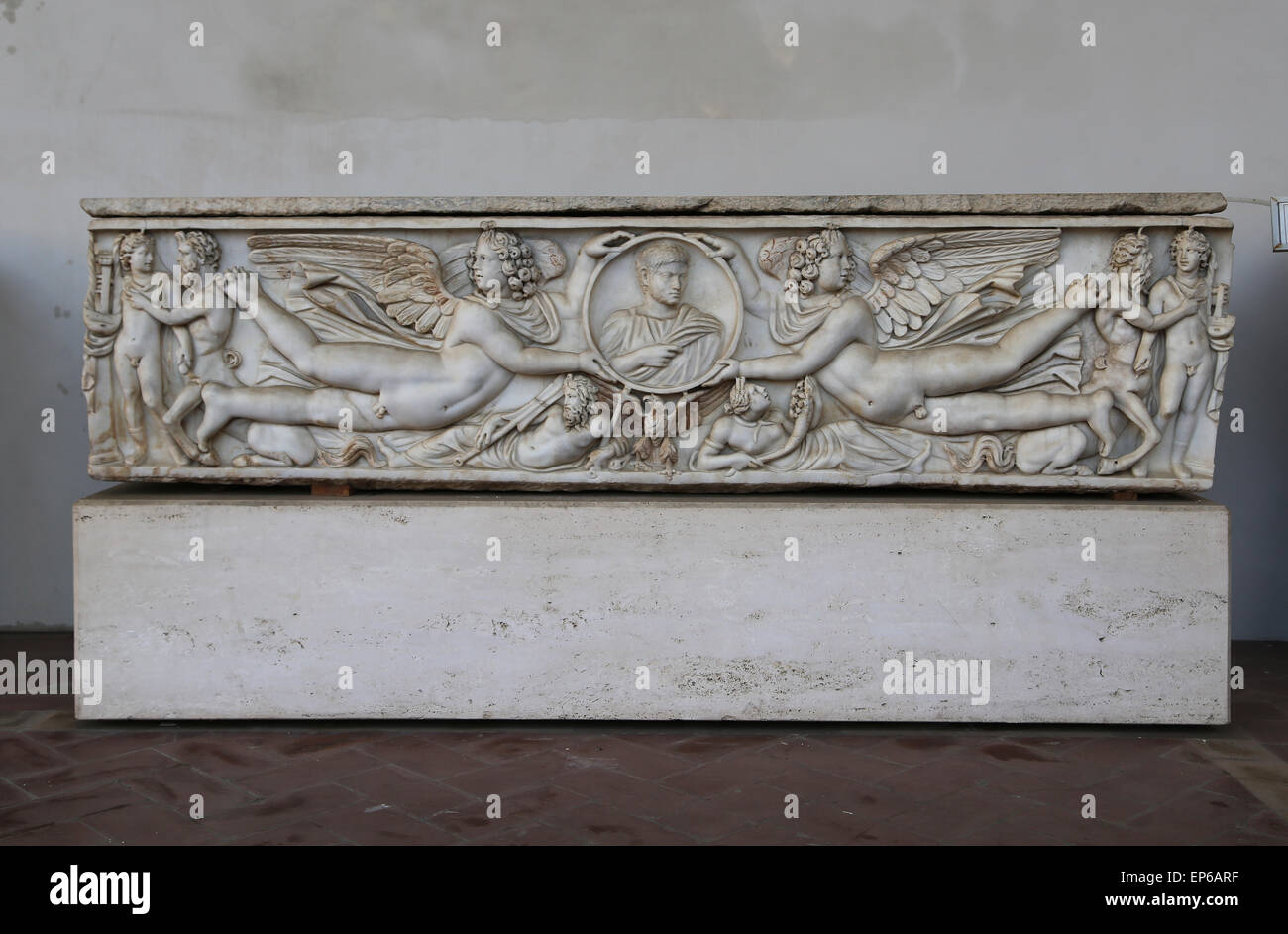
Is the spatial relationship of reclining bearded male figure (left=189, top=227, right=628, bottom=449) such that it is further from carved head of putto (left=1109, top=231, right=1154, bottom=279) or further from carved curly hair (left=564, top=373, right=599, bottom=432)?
carved head of putto (left=1109, top=231, right=1154, bottom=279)

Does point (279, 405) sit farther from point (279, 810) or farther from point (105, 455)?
point (279, 810)

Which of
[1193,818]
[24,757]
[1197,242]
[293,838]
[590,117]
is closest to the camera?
[293,838]

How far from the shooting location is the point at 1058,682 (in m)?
3.92

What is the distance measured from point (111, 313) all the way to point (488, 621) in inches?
60.0

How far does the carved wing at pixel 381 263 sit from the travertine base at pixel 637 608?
61 cm

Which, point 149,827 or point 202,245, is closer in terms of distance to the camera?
point 149,827

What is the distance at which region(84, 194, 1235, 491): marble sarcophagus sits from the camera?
390cm

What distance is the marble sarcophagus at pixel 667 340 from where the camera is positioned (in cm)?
390

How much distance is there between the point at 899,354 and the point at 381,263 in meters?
1.64

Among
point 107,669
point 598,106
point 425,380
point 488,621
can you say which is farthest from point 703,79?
point 107,669

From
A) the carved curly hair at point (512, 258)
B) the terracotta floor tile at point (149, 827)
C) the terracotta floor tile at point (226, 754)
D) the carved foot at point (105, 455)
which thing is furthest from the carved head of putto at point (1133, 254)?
the carved foot at point (105, 455)

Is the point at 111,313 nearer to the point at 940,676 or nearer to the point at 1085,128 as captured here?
the point at 940,676

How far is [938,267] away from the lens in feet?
13.0

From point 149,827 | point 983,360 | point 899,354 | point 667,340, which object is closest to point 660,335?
point 667,340
